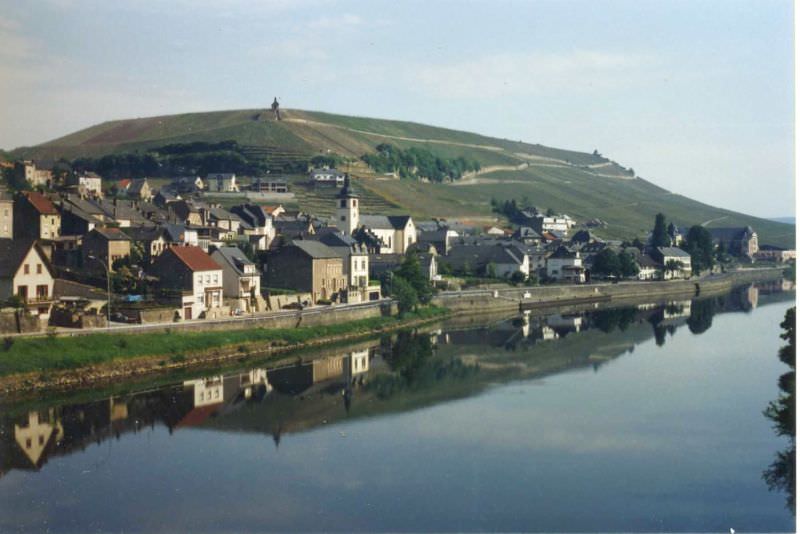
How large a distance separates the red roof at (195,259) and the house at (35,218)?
8871mm

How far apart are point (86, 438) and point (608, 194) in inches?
5439

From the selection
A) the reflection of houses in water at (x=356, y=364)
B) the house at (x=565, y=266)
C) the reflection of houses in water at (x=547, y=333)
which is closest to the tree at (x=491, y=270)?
the house at (x=565, y=266)

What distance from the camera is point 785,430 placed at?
25.1m

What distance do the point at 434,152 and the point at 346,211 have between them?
259ft

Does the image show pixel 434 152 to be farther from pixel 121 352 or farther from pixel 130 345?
pixel 121 352

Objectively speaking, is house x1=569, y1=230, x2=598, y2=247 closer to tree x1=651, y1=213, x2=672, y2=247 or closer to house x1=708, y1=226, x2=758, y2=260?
tree x1=651, y1=213, x2=672, y2=247

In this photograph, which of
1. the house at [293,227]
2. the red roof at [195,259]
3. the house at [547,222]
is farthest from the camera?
the house at [547,222]

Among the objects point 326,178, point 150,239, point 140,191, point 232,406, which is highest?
point 326,178

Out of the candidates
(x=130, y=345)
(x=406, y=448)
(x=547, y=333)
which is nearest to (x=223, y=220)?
(x=547, y=333)

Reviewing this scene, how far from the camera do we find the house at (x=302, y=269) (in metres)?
49.2

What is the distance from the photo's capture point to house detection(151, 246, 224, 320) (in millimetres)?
39562

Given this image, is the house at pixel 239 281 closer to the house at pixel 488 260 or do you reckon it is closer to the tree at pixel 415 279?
the tree at pixel 415 279

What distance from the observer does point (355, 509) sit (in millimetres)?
20000

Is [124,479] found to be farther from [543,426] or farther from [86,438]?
[543,426]
